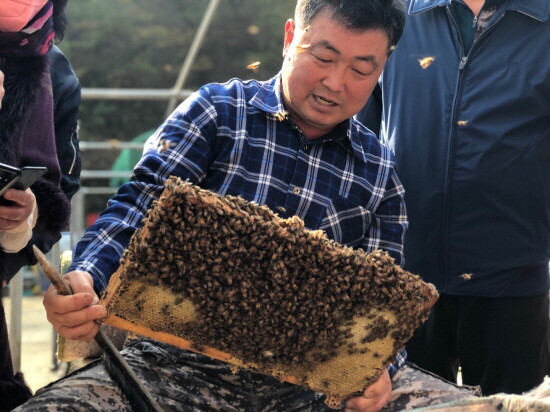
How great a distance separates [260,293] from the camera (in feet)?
7.17

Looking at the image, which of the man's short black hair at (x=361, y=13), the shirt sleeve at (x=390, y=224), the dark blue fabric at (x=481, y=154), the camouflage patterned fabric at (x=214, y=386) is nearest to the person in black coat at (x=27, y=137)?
the camouflage patterned fabric at (x=214, y=386)

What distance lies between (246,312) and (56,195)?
71 cm

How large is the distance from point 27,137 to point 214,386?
2.76ft

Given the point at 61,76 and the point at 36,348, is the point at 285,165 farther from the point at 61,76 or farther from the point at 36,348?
the point at 36,348

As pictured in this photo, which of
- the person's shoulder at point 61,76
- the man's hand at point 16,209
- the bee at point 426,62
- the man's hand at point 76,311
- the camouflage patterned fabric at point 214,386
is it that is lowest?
the camouflage patterned fabric at point 214,386

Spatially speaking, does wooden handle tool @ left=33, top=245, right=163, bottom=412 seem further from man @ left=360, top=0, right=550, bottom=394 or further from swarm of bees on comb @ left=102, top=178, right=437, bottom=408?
man @ left=360, top=0, right=550, bottom=394

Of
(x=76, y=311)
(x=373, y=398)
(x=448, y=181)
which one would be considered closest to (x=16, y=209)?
(x=76, y=311)

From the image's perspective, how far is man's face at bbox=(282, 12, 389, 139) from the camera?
8.32ft

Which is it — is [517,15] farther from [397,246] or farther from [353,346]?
[353,346]

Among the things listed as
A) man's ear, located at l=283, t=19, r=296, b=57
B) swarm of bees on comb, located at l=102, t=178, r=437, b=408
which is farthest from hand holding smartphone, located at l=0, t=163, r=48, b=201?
man's ear, located at l=283, t=19, r=296, b=57

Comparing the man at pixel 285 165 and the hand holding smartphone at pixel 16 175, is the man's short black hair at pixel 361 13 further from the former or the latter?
the hand holding smartphone at pixel 16 175

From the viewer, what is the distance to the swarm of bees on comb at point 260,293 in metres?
2.08

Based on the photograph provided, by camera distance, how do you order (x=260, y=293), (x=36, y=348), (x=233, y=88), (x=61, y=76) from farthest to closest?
(x=36, y=348)
(x=61, y=76)
(x=233, y=88)
(x=260, y=293)

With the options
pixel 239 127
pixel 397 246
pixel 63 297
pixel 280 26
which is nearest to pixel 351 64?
pixel 239 127
